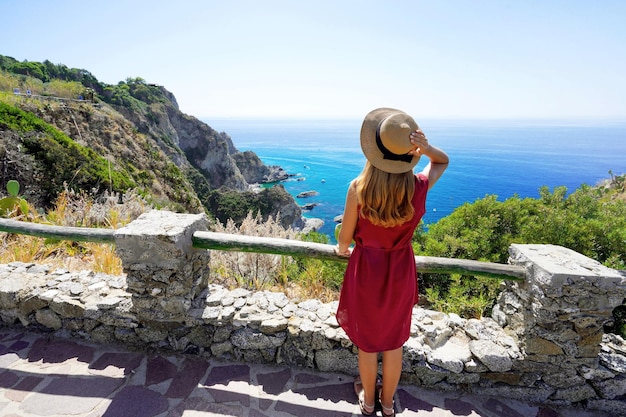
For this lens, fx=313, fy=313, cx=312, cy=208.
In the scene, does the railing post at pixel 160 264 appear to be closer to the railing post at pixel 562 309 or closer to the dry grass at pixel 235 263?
the dry grass at pixel 235 263

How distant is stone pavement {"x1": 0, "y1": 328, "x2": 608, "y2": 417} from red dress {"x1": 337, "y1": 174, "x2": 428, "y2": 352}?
2.38 ft

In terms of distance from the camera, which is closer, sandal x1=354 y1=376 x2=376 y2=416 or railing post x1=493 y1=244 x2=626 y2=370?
railing post x1=493 y1=244 x2=626 y2=370

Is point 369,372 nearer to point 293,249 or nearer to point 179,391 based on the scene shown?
point 293,249

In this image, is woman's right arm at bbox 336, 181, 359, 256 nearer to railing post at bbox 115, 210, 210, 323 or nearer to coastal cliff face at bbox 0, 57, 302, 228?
railing post at bbox 115, 210, 210, 323

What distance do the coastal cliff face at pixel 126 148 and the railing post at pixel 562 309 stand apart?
4014 millimetres

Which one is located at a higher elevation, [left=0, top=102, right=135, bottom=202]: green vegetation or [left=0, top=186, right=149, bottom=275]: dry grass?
[left=0, top=102, right=135, bottom=202]: green vegetation

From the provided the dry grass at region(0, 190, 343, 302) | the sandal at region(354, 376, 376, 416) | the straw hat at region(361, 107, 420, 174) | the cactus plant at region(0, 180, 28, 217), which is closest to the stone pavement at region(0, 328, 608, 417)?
the sandal at region(354, 376, 376, 416)

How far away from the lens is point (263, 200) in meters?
41.2

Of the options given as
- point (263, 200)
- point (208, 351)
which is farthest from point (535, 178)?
point (208, 351)

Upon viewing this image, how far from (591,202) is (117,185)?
516 inches

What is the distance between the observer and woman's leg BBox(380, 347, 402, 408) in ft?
7.04

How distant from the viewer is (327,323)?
8.94ft

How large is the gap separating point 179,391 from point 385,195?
2217 millimetres

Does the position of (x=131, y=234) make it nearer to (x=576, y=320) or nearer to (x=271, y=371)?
(x=271, y=371)
